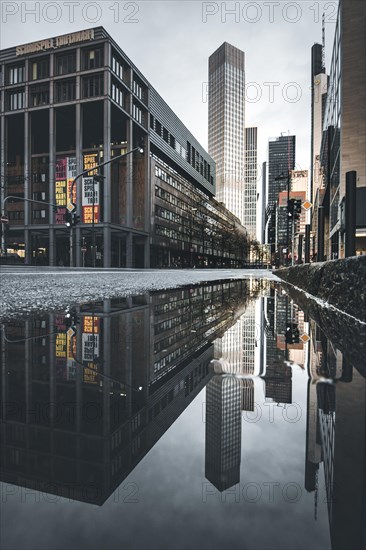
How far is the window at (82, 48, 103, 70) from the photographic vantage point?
44.6 meters

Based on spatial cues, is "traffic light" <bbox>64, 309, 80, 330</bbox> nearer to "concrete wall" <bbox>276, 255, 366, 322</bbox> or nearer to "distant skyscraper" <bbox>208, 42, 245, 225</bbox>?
"concrete wall" <bbox>276, 255, 366, 322</bbox>

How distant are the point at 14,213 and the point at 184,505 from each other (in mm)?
60688

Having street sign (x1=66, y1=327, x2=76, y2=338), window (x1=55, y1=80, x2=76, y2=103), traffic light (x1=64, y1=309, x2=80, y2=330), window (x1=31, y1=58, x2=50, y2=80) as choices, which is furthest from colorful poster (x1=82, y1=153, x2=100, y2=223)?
street sign (x1=66, y1=327, x2=76, y2=338)

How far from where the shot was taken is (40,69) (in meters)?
47.3

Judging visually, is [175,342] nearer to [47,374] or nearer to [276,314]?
[47,374]

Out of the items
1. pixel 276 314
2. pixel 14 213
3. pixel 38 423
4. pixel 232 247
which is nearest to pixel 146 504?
pixel 38 423

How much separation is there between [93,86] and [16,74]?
1250cm

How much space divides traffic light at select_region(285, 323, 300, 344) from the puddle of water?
507 mm

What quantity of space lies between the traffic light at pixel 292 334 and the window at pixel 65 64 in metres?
52.7

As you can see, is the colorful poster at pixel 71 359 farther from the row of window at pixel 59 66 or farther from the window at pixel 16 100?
the window at pixel 16 100

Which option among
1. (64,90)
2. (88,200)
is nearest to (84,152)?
(64,90)

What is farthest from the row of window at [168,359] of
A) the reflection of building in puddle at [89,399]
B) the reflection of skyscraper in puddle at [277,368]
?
the reflection of skyscraper in puddle at [277,368]

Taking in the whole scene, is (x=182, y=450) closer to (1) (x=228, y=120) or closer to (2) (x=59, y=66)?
(2) (x=59, y=66)

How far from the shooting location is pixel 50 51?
45.4 metres
